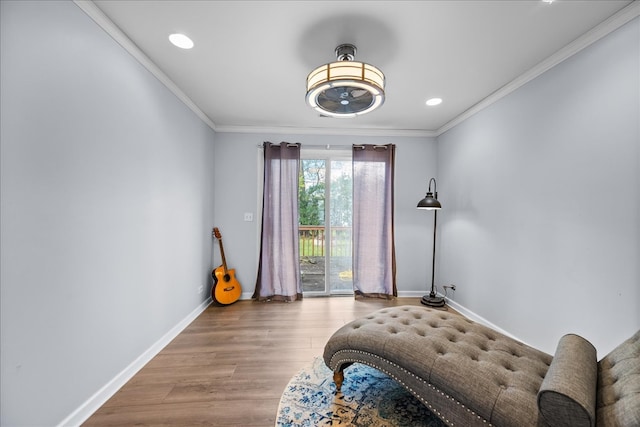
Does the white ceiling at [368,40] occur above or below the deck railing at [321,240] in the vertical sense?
above

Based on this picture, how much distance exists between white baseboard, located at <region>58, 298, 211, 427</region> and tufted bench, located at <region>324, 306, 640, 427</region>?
1.46 metres

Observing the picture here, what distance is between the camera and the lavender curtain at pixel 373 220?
3723mm

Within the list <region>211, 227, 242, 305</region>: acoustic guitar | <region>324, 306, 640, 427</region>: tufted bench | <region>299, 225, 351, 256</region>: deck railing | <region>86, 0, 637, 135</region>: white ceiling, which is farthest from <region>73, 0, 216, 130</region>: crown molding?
<region>324, 306, 640, 427</region>: tufted bench

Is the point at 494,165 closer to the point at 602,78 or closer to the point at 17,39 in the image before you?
the point at 602,78

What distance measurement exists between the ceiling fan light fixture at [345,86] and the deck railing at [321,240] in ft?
6.72

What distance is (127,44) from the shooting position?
183 centimetres

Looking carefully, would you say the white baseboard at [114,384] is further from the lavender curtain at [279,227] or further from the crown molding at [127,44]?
the crown molding at [127,44]

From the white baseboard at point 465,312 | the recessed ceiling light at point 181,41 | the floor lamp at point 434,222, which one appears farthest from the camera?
the floor lamp at point 434,222

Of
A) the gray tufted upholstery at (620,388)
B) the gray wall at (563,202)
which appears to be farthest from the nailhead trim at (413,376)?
the gray wall at (563,202)

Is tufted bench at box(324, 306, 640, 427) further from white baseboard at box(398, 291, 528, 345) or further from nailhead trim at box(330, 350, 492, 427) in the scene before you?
white baseboard at box(398, 291, 528, 345)

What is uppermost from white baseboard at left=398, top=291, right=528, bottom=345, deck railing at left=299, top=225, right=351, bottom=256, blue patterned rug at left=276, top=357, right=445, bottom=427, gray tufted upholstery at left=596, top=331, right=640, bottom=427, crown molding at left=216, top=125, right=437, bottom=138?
crown molding at left=216, top=125, right=437, bottom=138

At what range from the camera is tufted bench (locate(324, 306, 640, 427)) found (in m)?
0.92

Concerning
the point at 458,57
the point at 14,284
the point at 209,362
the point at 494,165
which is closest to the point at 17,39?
the point at 14,284

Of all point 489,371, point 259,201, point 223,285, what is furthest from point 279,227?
point 489,371
